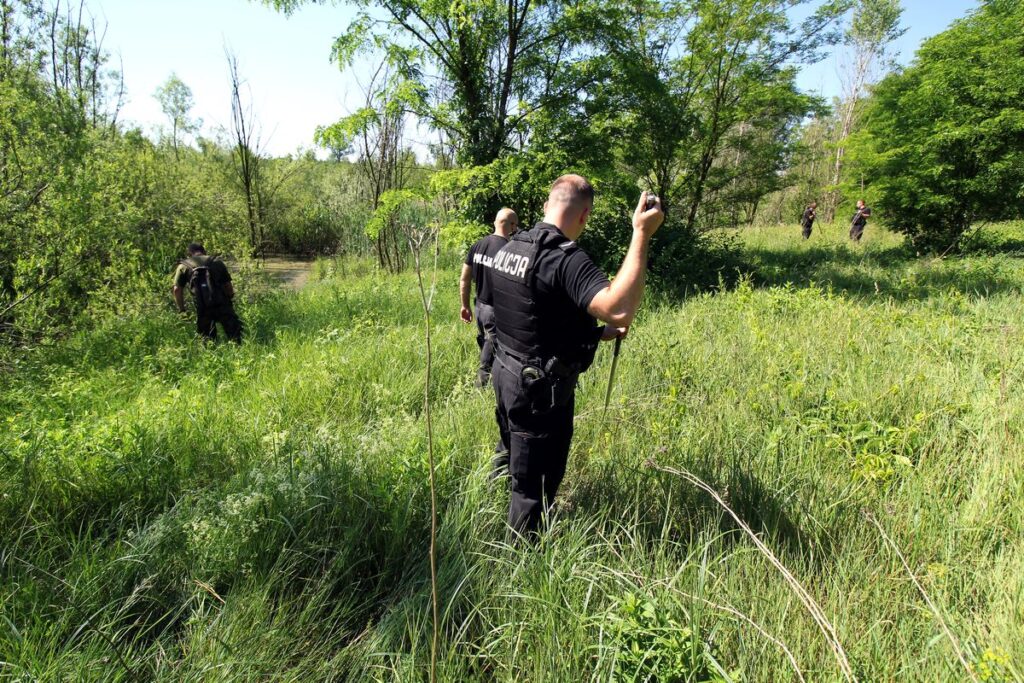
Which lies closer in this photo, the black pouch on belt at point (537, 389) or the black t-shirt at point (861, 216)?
the black pouch on belt at point (537, 389)

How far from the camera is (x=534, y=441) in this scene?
6.96 ft

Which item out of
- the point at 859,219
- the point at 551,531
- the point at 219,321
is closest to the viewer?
the point at 551,531

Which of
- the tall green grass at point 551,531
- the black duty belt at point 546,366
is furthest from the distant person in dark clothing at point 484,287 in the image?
the black duty belt at point 546,366

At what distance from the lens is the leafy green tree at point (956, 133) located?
10.1m

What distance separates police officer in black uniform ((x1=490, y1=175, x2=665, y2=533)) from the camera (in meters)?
2.00

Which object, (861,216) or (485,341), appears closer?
(485,341)

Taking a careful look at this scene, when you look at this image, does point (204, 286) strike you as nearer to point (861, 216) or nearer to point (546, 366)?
point (546, 366)

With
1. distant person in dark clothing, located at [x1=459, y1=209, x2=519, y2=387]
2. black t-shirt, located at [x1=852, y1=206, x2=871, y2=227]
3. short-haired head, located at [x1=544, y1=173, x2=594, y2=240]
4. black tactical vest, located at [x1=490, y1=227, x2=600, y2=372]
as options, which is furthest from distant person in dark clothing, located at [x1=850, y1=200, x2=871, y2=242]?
black tactical vest, located at [x1=490, y1=227, x2=600, y2=372]

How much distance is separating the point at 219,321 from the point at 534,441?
5.42 meters

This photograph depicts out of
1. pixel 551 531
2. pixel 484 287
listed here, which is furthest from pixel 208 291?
pixel 551 531

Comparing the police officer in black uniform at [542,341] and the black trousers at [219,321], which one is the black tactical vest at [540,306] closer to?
the police officer in black uniform at [542,341]

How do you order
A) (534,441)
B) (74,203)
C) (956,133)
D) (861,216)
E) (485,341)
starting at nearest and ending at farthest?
(534,441), (485,341), (74,203), (956,133), (861,216)

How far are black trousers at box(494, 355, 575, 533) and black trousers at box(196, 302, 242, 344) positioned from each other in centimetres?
512

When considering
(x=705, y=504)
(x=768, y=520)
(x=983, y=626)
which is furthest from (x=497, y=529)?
(x=983, y=626)
